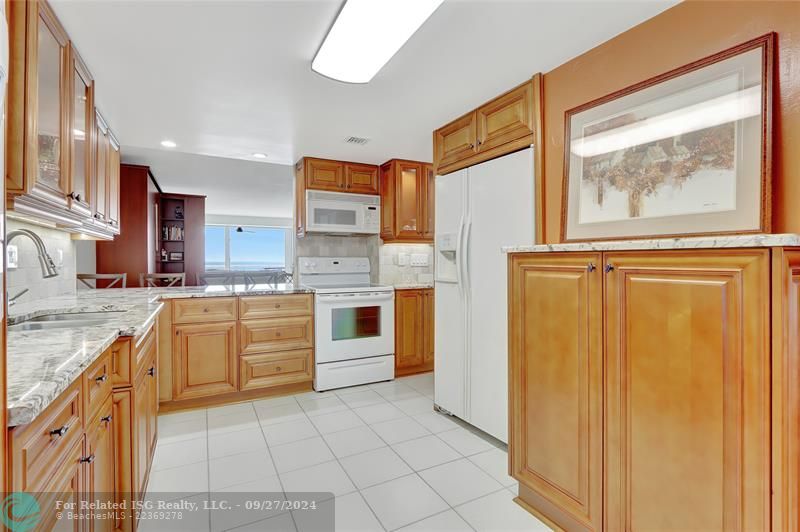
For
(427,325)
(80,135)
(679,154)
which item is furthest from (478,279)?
(80,135)

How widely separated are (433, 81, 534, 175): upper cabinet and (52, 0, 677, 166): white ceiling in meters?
0.08

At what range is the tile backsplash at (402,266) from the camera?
427 cm

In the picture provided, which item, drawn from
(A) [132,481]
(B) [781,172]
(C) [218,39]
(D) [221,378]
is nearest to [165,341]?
(D) [221,378]

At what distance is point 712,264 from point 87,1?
250cm

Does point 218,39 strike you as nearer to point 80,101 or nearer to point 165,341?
point 80,101

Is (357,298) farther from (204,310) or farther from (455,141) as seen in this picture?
(455,141)

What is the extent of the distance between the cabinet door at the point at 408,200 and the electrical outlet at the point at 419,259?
1.10 ft

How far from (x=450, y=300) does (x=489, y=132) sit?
3.92ft

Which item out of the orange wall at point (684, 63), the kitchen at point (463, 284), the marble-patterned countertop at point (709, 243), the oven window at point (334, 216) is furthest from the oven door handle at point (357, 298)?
the marble-patterned countertop at point (709, 243)

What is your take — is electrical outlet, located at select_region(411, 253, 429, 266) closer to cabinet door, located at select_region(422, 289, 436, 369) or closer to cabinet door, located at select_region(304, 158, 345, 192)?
cabinet door, located at select_region(422, 289, 436, 369)

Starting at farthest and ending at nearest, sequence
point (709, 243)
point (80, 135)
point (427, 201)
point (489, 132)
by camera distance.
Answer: point (427, 201) → point (489, 132) → point (80, 135) → point (709, 243)

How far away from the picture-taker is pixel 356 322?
3629mm

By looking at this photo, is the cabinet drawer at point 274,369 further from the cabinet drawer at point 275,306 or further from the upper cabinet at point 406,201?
the upper cabinet at point 406,201

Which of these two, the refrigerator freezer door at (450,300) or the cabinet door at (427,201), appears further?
the cabinet door at (427,201)
